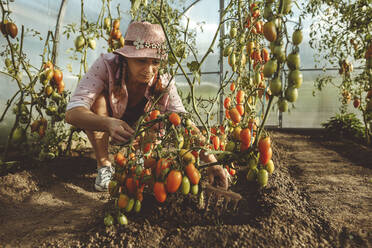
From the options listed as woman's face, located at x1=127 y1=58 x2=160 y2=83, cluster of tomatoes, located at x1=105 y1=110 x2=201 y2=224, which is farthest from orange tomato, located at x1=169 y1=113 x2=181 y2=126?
woman's face, located at x1=127 y1=58 x2=160 y2=83

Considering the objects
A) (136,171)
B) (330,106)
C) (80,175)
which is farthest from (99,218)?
(330,106)

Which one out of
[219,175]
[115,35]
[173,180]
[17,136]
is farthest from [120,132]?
[115,35]

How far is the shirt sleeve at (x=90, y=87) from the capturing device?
1423mm

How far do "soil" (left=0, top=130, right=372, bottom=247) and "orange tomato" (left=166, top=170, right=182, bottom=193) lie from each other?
0.24 meters

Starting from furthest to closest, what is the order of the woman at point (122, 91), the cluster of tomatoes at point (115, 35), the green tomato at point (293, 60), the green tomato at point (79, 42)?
the cluster of tomatoes at point (115, 35) < the green tomato at point (79, 42) < the woman at point (122, 91) < the green tomato at point (293, 60)

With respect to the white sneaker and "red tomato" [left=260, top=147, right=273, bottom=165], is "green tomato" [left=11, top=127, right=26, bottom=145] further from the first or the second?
"red tomato" [left=260, top=147, right=273, bottom=165]

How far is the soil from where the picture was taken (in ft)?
3.21

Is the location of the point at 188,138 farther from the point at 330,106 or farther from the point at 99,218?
the point at 330,106

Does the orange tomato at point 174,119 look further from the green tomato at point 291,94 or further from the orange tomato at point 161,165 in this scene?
the green tomato at point 291,94

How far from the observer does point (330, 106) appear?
409 cm

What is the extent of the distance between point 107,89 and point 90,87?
151mm

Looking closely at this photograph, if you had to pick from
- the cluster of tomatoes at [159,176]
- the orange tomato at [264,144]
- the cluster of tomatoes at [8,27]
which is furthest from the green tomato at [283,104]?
the cluster of tomatoes at [8,27]

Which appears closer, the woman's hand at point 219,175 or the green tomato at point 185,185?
the green tomato at point 185,185

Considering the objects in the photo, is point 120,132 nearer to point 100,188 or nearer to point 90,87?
point 90,87
